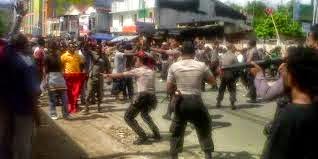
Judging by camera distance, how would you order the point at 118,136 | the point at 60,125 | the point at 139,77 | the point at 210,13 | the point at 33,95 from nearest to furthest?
the point at 33,95
the point at 139,77
the point at 118,136
the point at 60,125
the point at 210,13

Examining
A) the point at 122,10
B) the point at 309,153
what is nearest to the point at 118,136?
the point at 309,153

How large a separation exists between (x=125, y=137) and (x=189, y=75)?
308 cm

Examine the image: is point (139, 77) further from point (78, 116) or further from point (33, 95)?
point (33, 95)

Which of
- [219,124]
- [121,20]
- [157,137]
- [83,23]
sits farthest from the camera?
[83,23]

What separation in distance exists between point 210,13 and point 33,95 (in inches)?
2146

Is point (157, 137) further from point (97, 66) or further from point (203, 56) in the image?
point (203, 56)

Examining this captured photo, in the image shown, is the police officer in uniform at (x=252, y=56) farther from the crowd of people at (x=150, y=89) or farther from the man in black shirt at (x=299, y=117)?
the man in black shirt at (x=299, y=117)

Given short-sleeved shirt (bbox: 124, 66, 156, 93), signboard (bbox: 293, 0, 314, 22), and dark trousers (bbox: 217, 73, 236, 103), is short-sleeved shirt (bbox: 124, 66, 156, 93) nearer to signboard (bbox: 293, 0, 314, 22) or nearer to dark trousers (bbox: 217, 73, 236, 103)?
dark trousers (bbox: 217, 73, 236, 103)

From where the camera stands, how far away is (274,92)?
481 cm

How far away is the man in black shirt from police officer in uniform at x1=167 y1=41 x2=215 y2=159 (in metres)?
3.59

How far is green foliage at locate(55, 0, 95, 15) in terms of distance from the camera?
86.6 meters

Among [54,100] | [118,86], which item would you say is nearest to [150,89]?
[54,100]

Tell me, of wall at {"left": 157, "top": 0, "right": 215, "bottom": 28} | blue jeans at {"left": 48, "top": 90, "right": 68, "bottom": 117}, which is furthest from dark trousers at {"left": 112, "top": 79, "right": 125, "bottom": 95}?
wall at {"left": 157, "top": 0, "right": 215, "bottom": 28}

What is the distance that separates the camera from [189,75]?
24.2 feet
